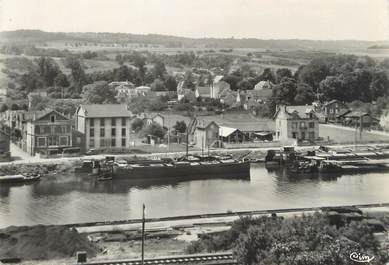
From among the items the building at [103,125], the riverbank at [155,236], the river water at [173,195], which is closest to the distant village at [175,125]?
the building at [103,125]

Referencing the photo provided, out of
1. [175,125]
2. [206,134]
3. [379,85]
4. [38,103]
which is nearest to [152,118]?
[175,125]

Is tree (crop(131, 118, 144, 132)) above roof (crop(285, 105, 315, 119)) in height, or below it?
below

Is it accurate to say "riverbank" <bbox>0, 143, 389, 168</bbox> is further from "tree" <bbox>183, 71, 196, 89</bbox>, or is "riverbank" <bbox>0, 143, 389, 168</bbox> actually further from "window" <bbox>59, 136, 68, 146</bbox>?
"tree" <bbox>183, 71, 196, 89</bbox>

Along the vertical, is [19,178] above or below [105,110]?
below

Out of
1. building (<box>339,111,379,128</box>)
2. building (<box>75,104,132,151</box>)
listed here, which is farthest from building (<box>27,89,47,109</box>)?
building (<box>339,111,379,128</box>)

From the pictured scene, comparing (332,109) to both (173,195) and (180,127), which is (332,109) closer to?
(180,127)

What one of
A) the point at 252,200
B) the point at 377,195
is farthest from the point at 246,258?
the point at 377,195
